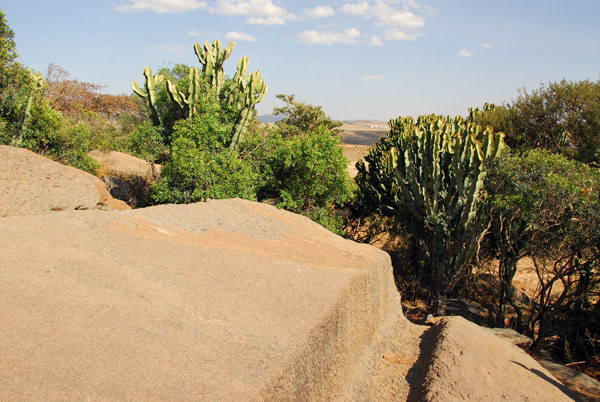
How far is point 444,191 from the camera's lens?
980 cm

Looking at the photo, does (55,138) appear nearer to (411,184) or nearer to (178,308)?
(411,184)

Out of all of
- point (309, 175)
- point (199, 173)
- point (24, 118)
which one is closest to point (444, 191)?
point (309, 175)

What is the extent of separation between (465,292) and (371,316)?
256 inches

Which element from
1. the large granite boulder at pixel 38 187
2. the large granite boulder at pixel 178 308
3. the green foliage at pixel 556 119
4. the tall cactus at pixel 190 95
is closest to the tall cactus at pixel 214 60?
the tall cactus at pixel 190 95

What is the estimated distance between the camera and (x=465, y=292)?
38.1ft

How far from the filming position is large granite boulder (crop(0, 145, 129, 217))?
6.80 meters

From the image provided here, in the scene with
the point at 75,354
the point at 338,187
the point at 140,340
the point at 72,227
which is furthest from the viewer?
the point at 338,187

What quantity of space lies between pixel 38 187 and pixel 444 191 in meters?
7.69

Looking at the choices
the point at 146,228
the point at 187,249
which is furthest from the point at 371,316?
the point at 146,228

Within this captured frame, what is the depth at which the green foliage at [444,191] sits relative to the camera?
28.7 feet

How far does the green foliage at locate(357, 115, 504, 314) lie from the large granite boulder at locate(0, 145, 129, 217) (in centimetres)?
608

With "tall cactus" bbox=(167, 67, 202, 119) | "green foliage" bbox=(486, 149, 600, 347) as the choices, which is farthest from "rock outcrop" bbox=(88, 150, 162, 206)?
"green foliage" bbox=(486, 149, 600, 347)

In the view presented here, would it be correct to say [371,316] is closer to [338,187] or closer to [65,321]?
[65,321]

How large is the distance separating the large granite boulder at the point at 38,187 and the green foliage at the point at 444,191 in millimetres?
6085
